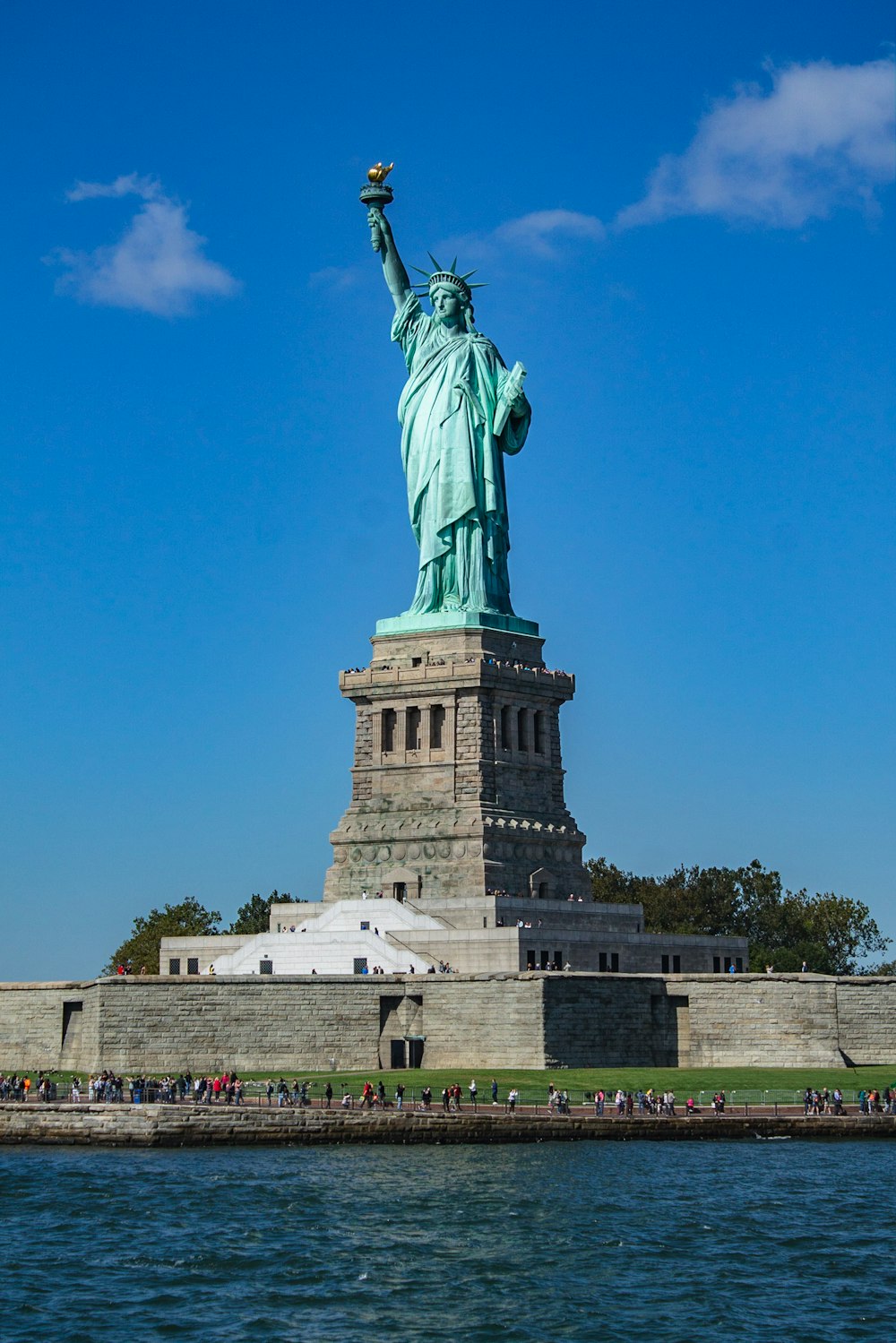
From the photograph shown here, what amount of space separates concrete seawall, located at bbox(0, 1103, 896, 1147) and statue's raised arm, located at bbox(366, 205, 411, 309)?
33060 mm

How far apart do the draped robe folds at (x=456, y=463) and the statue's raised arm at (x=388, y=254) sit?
471 mm

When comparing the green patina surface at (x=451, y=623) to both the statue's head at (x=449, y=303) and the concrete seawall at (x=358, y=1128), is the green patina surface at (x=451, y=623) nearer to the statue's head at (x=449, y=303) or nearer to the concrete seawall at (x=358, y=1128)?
the statue's head at (x=449, y=303)

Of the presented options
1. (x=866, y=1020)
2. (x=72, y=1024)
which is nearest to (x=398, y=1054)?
(x=72, y=1024)

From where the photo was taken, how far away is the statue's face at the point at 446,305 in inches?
3113

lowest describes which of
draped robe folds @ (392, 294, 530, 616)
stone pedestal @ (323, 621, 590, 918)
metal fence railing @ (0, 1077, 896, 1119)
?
metal fence railing @ (0, 1077, 896, 1119)

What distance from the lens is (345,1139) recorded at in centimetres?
5738

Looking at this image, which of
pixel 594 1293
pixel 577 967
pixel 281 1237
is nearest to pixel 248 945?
pixel 577 967

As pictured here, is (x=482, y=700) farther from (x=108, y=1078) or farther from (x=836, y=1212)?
(x=836, y=1212)

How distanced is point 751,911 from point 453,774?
29730mm

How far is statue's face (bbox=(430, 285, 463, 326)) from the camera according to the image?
259ft

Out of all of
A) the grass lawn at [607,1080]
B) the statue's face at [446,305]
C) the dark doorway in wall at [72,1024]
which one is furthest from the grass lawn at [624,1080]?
the statue's face at [446,305]

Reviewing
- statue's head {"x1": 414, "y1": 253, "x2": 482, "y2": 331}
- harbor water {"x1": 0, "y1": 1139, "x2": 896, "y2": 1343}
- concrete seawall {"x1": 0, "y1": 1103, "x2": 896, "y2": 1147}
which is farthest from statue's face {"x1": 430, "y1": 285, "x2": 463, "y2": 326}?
harbor water {"x1": 0, "y1": 1139, "x2": 896, "y2": 1343}

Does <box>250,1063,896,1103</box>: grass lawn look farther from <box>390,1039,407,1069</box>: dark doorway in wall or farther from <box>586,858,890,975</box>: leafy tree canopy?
<box>586,858,890,975</box>: leafy tree canopy

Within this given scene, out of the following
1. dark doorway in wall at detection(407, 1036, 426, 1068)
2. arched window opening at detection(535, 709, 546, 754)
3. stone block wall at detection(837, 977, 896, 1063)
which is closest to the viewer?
dark doorway in wall at detection(407, 1036, 426, 1068)
